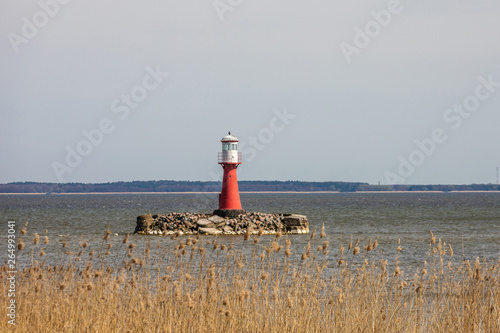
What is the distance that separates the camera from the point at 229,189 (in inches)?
1818

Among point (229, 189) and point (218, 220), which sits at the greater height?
point (229, 189)

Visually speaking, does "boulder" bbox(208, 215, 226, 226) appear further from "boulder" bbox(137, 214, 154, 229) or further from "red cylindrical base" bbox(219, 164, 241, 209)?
"boulder" bbox(137, 214, 154, 229)

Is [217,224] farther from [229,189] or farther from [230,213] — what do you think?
[229,189]

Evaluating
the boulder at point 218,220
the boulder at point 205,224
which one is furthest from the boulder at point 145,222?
the boulder at point 218,220

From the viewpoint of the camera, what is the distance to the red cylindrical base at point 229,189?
148ft

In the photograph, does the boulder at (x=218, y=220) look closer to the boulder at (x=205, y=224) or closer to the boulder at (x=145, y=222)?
the boulder at (x=205, y=224)

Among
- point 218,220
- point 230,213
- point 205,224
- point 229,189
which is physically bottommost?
point 205,224

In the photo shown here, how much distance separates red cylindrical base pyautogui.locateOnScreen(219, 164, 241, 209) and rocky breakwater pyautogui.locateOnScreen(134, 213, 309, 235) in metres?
1.13

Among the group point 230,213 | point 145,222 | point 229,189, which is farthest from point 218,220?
point 145,222

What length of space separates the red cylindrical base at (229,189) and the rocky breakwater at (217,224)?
1133mm

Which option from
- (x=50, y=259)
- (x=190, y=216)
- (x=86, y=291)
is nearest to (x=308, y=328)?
(x=86, y=291)

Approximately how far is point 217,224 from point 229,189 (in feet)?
10.8

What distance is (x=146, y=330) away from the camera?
955cm

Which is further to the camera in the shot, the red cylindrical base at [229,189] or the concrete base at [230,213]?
the concrete base at [230,213]
